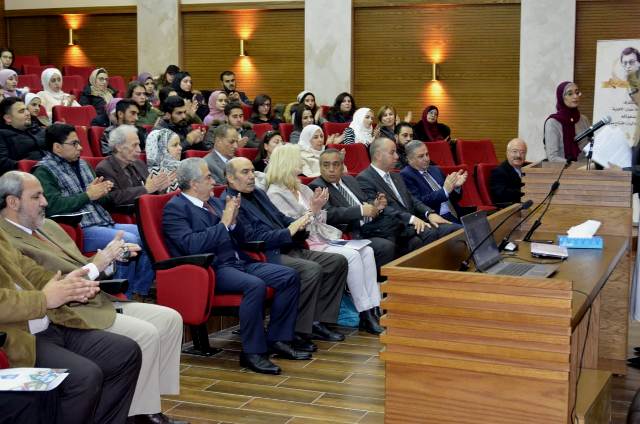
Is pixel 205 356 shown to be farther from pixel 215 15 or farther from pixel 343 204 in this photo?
pixel 215 15

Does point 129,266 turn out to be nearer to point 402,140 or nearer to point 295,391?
point 295,391

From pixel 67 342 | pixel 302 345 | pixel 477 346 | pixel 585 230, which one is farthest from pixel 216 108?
pixel 477 346

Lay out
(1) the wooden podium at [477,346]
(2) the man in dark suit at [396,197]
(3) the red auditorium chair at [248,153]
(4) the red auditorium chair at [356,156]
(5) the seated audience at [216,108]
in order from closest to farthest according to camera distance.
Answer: (1) the wooden podium at [477,346] < (2) the man in dark suit at [396,197] < (3) the red auditorium chair at [248,153] < (4) the red auditorium chair at [356,156] < (5) the seated audience at [216,108]

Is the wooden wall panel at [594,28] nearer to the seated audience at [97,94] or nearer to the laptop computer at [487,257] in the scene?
the seated audience at [97,94]

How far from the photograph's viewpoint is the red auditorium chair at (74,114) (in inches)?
340

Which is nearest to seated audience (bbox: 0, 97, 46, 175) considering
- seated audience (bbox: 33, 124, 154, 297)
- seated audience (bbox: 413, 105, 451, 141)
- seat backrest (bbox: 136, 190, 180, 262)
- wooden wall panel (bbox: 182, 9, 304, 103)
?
seated audience (bbox: 33, 124, 154, 297)

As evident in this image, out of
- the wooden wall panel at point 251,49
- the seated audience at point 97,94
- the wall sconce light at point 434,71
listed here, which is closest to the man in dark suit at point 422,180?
the seated audience at point 97,94

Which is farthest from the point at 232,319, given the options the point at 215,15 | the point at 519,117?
the point at 215,15

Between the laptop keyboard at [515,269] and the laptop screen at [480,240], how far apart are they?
6cm

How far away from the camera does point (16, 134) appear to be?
6.34 metres

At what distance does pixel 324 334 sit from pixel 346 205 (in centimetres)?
95

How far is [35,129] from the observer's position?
6.66 metres

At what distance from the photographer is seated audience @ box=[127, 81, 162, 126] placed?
8.88 m

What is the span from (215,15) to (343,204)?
786 centimetres
